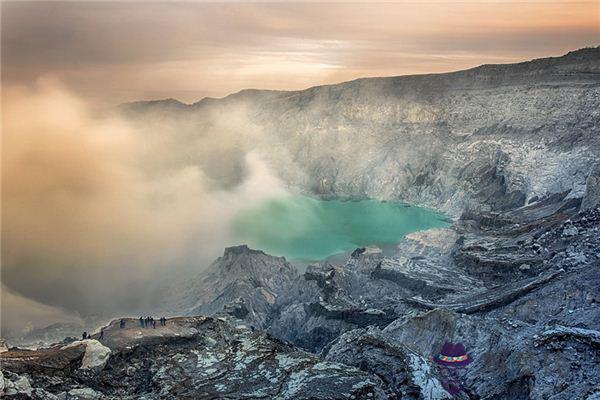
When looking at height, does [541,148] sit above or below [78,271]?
above

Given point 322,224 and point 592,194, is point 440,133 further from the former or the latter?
point 592,194

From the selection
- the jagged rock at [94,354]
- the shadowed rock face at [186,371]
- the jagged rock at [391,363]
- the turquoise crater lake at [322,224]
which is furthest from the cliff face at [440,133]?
the jagged rock at [94,354]

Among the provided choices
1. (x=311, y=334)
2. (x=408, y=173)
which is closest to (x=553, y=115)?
(x=408, y=173)

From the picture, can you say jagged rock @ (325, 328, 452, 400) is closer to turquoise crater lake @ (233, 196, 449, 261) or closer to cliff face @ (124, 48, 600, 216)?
turquoise crater lake @ (233, 196, 449, 261)

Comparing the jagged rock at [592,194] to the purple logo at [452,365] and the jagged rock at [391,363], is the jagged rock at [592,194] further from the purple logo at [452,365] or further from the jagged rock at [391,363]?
the jagged rock at [391,363]

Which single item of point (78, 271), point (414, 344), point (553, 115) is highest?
point (553, 115)

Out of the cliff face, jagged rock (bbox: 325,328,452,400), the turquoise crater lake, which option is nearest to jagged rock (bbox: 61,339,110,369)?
jagged rock (bbox: 325,328,452,400)

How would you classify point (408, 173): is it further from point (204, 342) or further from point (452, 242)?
point (204, 342)
